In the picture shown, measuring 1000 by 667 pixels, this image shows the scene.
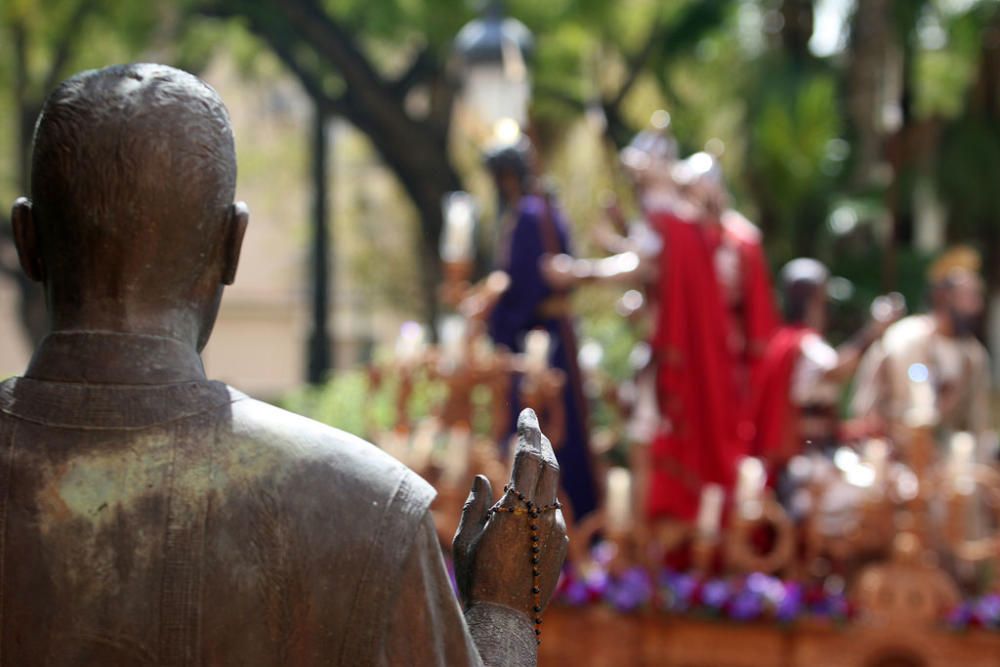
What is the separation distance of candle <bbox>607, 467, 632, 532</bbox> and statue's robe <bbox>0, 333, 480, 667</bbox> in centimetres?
654

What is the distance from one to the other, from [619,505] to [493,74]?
3569 mm

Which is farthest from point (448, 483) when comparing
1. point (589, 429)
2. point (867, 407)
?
point (867, 407)

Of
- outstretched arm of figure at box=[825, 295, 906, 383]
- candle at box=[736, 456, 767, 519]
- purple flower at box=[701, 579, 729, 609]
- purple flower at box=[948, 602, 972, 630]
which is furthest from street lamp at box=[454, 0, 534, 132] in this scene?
purple flower at box=[948, 602, 972, 630]

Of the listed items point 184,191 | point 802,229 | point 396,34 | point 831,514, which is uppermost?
point 396,34

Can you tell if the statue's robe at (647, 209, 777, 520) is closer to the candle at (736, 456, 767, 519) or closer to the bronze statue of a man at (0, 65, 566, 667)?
the candle at (736, 456, 767, 519)

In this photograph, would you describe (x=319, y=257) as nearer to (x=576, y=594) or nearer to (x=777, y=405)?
(x=777, y=405)

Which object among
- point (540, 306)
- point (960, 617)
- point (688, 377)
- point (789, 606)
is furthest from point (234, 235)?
point (540, 306)

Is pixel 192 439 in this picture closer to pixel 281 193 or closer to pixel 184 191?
pixel 184 191

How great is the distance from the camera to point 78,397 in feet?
6.54

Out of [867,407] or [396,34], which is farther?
[396,34]

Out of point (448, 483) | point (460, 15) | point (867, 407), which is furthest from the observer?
point (460, 15)

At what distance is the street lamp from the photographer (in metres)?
10.9

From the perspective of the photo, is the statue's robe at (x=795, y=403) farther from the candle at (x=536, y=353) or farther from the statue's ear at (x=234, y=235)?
the statue's ear at (x=234, y=235)

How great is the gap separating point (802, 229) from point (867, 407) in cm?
835
